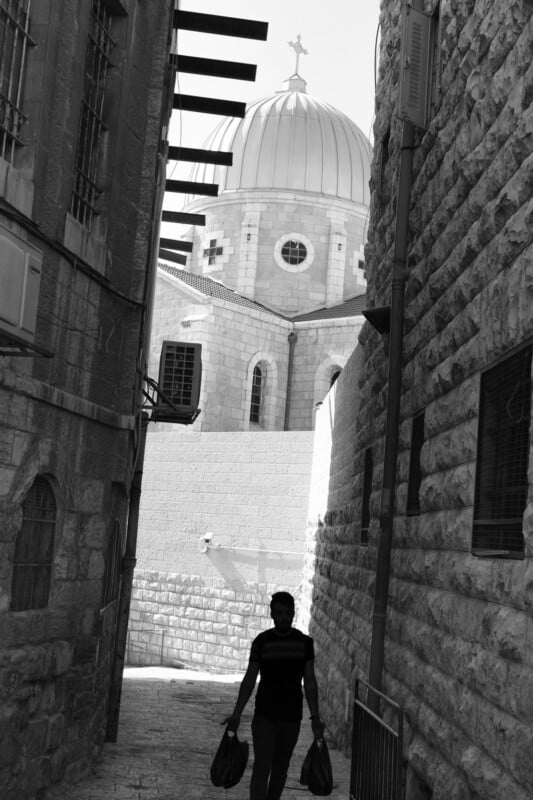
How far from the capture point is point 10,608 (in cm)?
771

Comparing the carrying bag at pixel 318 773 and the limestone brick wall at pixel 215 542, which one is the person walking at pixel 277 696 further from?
the limestone brick wall at pixel 215 542

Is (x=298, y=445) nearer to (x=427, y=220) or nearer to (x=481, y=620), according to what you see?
(x=427, y=220)

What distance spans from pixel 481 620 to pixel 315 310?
38.5 m

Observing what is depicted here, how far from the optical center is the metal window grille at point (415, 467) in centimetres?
745

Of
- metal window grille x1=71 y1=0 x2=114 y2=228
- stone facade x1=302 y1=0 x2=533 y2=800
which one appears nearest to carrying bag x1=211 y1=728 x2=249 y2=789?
stone facade x1=302 y1=0 x2=533 y2=800

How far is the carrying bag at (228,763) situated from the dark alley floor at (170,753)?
2.02 m

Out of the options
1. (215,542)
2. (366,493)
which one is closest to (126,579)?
(366,493)

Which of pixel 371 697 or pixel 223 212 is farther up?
pixel 223 212

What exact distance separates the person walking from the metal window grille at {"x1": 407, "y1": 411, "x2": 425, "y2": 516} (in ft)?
4.46

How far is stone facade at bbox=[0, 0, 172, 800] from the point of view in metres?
7.59

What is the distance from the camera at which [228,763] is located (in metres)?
6.21

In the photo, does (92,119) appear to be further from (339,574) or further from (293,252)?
(293,252)

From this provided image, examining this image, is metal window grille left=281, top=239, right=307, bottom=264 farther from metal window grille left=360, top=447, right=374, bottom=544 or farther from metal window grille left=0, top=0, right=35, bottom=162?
metal window grille left=0, top=0, right=35, bottom=162

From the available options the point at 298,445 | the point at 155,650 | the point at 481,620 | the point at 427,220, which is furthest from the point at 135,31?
the point at 155,650
